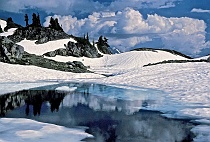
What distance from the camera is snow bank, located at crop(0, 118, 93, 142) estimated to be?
9672 mm

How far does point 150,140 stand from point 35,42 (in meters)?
89.0

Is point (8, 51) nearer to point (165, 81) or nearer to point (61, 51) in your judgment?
point (165, 81)

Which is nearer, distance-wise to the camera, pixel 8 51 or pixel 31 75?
pixel 31 75

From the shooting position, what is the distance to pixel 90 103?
17.8 metres

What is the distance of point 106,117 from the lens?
44.2 ft

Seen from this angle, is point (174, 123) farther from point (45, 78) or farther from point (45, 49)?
point (45, 49)

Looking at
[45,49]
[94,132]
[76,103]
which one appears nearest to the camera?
[94,132]

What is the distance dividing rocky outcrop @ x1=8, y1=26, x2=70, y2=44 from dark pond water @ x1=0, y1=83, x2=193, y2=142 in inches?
3059

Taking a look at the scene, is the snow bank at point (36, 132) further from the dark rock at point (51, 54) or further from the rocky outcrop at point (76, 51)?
the rocky outcrop at point (76, 51)

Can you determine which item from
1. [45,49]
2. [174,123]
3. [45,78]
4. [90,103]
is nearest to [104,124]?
[174,123]

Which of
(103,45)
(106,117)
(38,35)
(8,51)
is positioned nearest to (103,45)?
(103,45)

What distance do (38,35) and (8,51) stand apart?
5279 cm

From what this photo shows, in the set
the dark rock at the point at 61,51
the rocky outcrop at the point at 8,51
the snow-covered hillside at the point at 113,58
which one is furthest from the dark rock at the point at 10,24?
the rocky outcrop at the point at 8,51

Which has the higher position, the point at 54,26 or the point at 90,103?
the point at 54,26
